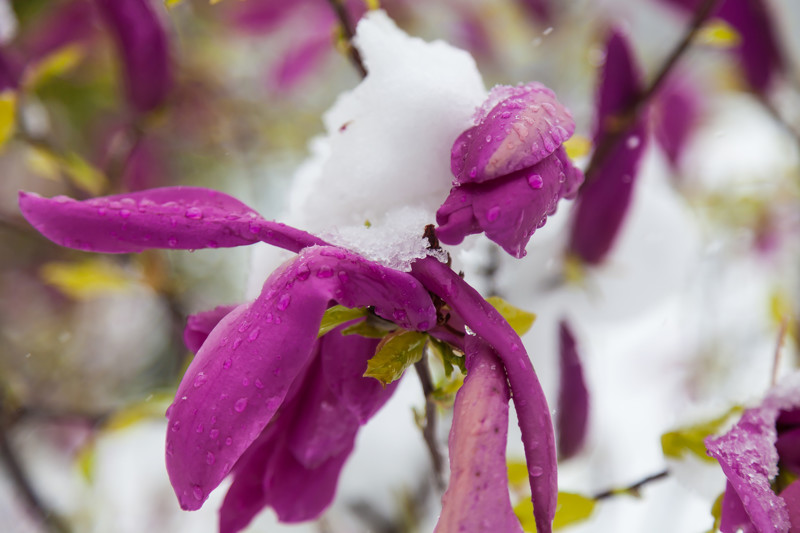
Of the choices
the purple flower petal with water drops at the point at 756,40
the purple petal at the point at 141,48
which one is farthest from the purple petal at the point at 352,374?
the purple flower petal with water drops at the point at 756,40

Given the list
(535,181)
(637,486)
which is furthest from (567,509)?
(535,181)

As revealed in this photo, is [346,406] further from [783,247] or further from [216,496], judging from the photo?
[783,247]

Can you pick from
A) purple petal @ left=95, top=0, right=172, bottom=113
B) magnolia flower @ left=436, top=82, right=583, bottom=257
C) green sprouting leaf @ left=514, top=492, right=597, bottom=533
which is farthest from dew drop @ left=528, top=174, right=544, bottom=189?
purple petal @ left=95, top=0, right=172, bottom=113

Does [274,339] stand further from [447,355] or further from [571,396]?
[571,396]

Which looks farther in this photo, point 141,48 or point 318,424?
point 141,48

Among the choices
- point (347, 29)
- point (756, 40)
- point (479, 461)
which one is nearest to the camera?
point (479, 461)

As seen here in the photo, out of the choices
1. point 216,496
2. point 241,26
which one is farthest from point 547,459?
point 241,26

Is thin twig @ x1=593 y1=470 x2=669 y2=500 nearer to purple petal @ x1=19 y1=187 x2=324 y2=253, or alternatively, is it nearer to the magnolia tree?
the magnolia tree
